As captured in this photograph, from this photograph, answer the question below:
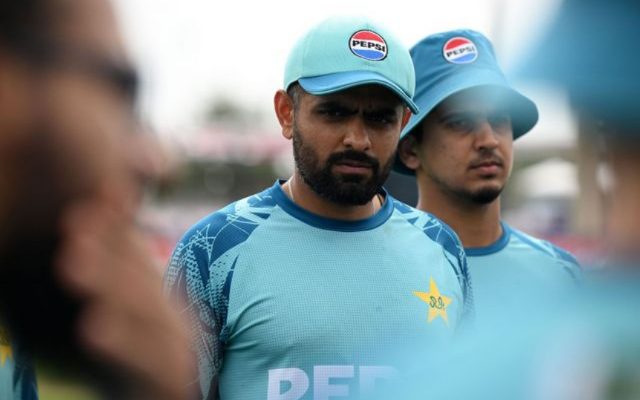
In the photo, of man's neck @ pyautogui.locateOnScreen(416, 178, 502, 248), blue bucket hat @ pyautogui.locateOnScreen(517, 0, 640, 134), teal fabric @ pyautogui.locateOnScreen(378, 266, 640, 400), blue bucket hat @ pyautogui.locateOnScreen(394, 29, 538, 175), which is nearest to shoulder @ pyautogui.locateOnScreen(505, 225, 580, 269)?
man's neck @ pyautogui.locateOnScreen(416, 178, 502, 248)

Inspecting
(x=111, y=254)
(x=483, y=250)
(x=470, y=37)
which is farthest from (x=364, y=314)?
(x=111, y=254)

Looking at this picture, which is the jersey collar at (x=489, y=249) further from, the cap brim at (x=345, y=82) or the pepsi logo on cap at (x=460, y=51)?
the cap brim at (x=345, y=82)

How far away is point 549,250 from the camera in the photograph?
12.7 feet

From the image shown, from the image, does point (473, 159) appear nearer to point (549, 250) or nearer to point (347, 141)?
point (549, 250)

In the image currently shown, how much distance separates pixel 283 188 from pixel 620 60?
230cm

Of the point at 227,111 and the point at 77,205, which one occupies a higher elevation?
the point at 77,205

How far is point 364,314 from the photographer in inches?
110

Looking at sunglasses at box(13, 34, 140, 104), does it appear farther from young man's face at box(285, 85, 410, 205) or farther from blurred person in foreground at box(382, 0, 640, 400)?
young man's face at box(285, 85, 410, 205)

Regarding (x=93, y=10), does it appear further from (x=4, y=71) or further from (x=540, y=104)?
(x=540, y=104)

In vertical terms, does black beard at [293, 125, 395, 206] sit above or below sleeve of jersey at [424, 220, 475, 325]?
above

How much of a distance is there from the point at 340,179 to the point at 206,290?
577mm

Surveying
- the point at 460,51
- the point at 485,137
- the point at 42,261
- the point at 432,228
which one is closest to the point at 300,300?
the point at 432,228

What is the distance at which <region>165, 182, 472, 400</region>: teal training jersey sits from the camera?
2699mm

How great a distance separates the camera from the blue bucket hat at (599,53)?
2.87ft
